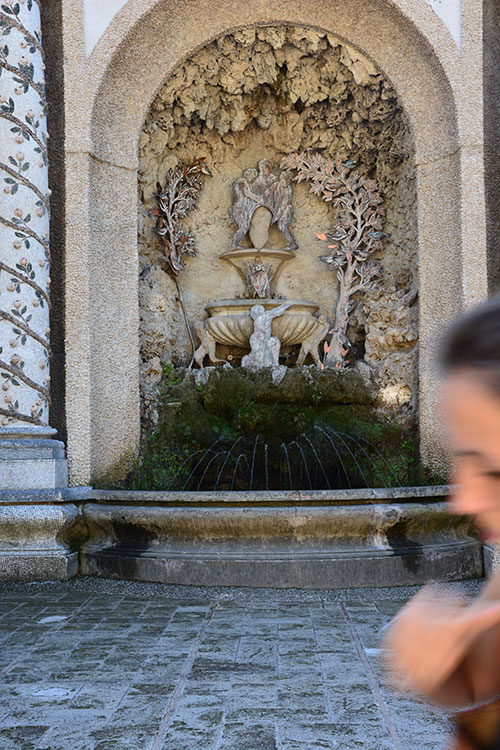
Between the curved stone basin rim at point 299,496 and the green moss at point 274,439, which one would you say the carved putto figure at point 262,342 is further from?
the curved stone basin rim at point 299,496

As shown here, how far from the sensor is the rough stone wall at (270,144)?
279 inches

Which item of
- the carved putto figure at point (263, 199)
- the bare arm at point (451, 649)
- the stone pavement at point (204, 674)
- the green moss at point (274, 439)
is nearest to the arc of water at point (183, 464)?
the green moss at point (274, 439)

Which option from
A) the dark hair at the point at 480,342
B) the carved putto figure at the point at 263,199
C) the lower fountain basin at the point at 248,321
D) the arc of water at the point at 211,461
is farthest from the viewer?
the carved putto figure at the point at 263,199

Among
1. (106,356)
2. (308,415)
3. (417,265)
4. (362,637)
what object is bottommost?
(362,637)

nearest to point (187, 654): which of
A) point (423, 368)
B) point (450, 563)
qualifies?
point (450, 563)

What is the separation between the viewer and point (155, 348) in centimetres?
723

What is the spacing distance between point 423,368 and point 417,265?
0.91 meters

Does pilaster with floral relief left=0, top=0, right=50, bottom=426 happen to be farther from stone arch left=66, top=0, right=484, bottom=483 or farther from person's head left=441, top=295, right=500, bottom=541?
person's head left=441, top=295, right=500, bottom=541

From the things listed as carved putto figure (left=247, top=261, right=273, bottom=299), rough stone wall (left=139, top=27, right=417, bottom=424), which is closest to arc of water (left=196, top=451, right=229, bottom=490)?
rough stone wall (left=139, top=27, right=417, bottom=424)

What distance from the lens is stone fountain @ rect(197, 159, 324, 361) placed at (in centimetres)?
755

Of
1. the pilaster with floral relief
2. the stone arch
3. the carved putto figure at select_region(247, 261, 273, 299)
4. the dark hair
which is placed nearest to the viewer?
the dark hair

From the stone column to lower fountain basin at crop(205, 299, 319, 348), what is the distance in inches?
77.4

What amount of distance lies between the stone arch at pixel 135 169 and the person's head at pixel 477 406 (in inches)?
225

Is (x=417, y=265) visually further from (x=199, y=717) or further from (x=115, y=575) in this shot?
(x=199, y=717)
